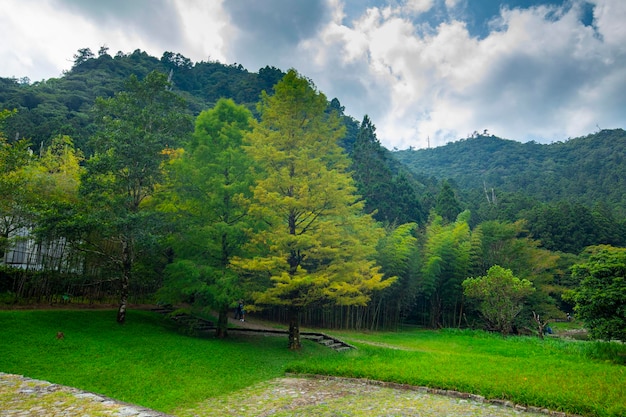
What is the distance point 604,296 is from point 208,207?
13.4m

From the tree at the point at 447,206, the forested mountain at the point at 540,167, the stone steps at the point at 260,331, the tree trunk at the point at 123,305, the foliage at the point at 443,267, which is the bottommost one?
the stone steps at the point at 260,331

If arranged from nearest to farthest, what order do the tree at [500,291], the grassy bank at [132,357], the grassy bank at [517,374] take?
the grassy bank at [517,374] → the grassy bank at [132,357] → the tree at [500,291]

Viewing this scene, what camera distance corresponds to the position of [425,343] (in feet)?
59.5

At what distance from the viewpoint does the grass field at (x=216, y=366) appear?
7.29m

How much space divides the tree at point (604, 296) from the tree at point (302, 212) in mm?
6819

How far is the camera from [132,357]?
30.7 feet

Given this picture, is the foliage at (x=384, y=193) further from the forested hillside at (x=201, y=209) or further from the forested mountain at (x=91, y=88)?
the forested mountain at (x=91, y=88)

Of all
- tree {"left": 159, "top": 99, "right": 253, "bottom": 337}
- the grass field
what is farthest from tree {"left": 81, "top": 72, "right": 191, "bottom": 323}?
the grass field

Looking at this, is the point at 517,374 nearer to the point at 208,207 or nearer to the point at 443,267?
the point at 208,207

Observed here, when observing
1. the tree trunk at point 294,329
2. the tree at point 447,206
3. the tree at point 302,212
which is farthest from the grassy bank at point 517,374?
the tree at point 447,206

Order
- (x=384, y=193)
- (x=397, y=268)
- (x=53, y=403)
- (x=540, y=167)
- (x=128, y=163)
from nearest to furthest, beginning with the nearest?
1. (x=53, y=403)
2. (x=128, y=163)
3. (x=397, y=268)
4. (x=384, y=193)
5. (x=540, y=167)

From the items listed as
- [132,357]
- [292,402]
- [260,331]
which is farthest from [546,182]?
[132,357]

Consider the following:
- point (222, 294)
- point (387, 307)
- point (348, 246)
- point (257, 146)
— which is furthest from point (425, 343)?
point (257, 146)

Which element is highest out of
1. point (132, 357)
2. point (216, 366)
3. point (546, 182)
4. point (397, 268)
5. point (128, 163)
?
point (546, 182)
